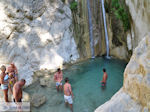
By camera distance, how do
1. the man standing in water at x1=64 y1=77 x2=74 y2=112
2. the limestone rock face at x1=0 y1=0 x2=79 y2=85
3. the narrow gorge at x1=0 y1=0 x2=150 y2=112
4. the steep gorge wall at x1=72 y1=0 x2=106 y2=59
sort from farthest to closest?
the steep gorge wall at x1=72 y1=0 x2=106 y2=59 → the limestone rock face at x1=0 y1=0 x2=79 y2=85 → the narrow gorge at x1=0 y1=0 x2=150 y2=112 → the man standing in water at x1=64 y1=77 x2=74 y2=112

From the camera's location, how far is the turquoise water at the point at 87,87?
5.58 m

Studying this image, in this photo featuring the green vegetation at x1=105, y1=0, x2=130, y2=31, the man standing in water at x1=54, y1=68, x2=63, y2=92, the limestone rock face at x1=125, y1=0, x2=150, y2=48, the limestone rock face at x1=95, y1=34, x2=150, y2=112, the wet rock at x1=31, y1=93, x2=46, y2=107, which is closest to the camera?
the limestone rock face at x1=95, y1=34, x2=150, y2=112

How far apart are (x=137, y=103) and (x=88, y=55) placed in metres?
8.59

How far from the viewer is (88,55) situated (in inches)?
419

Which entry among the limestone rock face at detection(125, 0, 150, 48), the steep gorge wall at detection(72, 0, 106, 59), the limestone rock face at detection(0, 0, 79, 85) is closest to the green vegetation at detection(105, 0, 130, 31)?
the steep gorge wall at detection(72, 0, 106, 59)

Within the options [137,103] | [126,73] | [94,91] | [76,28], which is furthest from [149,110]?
[76,28]

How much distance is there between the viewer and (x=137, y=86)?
2.17 metres

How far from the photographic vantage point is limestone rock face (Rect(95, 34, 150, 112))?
200 cm

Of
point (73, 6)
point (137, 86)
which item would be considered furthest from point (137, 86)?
point (73, 6)

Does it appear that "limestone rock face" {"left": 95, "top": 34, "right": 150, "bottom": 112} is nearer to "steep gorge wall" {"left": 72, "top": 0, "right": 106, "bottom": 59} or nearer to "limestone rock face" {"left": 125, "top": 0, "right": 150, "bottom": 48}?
"limestone rock face" {"left": 125, "top": 0, "right": 150, "bottom": 48}

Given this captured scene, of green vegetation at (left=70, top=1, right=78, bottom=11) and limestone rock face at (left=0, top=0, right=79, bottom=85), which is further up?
green vegetation at (left=70, top=1, right=78, bottom=11)

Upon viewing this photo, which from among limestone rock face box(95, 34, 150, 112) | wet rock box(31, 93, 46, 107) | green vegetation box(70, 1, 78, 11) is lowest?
wet rock box(31, 93, 46, 107)

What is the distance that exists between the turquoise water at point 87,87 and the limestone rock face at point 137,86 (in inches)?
132

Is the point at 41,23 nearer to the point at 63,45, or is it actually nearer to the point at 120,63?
the point at 63,45
